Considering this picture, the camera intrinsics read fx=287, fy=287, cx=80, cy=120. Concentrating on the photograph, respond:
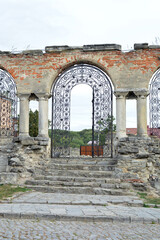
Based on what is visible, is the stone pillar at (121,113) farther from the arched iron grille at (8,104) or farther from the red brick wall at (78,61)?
the arched iron grille at (8,104)

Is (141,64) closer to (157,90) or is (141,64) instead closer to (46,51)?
(157,90)

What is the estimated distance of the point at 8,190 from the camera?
9.79m

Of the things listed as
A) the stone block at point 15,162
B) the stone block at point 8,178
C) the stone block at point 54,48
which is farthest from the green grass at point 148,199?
the stone block at point 54,48

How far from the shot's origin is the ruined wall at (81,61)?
13336 millimetres

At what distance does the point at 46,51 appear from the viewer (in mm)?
13914

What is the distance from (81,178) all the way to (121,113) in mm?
4054

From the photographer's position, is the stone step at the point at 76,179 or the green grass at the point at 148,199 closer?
the green grass at the point at 148,199

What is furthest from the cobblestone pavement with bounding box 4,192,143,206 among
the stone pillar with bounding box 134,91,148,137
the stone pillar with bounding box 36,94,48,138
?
the stone pillar with bounding box 36,94,48,138

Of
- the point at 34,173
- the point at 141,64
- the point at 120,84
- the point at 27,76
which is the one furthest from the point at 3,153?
the point at 141,64

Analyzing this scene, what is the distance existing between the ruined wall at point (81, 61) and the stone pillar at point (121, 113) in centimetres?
42

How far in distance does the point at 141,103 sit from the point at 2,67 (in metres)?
6.98

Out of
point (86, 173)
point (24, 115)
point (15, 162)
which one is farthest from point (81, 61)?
point (15, 162)

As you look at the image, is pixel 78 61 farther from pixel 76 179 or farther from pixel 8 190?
pixel 8 190

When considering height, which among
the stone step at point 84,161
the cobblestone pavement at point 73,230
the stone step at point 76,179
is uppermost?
the stone step at point 84,161
